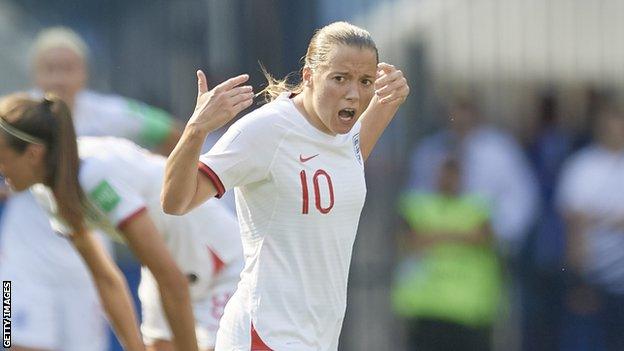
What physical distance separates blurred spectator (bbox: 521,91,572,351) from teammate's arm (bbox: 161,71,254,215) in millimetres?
5510

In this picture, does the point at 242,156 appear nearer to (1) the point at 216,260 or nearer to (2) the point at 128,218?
(2) the point at 128,218

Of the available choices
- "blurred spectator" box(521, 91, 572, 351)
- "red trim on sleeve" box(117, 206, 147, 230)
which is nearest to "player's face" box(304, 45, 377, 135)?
"red trim on sleeve" box(117, 206, 147, 230)

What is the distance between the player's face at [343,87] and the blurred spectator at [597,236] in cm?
489

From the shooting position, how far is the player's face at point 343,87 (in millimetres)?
5910

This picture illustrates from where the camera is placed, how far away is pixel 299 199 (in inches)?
231

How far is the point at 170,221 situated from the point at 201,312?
44 cm

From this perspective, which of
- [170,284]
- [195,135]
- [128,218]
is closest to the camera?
[195,135]

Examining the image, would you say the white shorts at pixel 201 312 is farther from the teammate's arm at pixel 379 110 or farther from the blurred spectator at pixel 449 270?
the blurred spectator at pixel 449 270

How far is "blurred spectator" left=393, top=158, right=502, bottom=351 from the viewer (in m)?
10.5

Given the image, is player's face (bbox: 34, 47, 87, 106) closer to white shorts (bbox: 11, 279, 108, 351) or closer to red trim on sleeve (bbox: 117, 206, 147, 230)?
white shorts (bbox: 11, 279, 108, 351)

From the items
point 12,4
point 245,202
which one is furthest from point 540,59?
point 245,202

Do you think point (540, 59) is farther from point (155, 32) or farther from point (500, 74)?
point (155, 32)

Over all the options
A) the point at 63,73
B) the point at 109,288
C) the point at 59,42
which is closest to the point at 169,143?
the point at 63,73

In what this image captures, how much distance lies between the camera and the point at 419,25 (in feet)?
35.6
